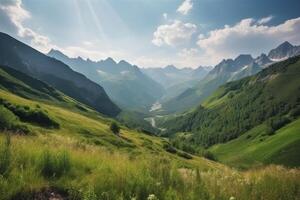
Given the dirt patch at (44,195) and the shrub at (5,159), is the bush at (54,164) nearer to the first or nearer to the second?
the dirt patch at (44,195)

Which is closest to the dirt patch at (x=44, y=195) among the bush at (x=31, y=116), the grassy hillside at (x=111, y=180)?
the grassy hillside at (x=111, y=180)

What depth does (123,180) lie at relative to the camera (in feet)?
24.9

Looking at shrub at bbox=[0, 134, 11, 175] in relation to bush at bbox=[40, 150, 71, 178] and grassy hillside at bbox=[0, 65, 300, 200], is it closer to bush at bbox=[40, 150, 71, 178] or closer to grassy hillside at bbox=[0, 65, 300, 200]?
grassy hillside at bbox=[0, 65, 300, 200]

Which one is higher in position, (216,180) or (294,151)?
(294,151)

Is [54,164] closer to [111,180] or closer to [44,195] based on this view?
[44,195]

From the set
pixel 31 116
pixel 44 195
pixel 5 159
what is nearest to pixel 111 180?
pixel 44 195

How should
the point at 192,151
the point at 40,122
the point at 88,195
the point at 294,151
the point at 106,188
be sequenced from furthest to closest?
the point at 294,151, the point at 192,151, the point at 40,122, the point at 106,188, the point at 88,195

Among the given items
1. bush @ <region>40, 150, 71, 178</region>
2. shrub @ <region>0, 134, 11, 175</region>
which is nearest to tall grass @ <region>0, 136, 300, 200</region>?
bush @ <region>40, 150, 71, 178</region>

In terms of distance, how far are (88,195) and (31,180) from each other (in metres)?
1.74

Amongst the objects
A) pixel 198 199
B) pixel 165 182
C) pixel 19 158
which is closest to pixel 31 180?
pixel 19 158

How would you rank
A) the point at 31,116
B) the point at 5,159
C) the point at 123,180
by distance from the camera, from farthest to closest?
the point at 31,116 < the point at 123,180 < the point at 5,159

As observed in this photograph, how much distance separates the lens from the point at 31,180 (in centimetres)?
713

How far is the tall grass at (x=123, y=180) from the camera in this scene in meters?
6.88

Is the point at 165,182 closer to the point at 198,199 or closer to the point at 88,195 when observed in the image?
the point at 198,199
